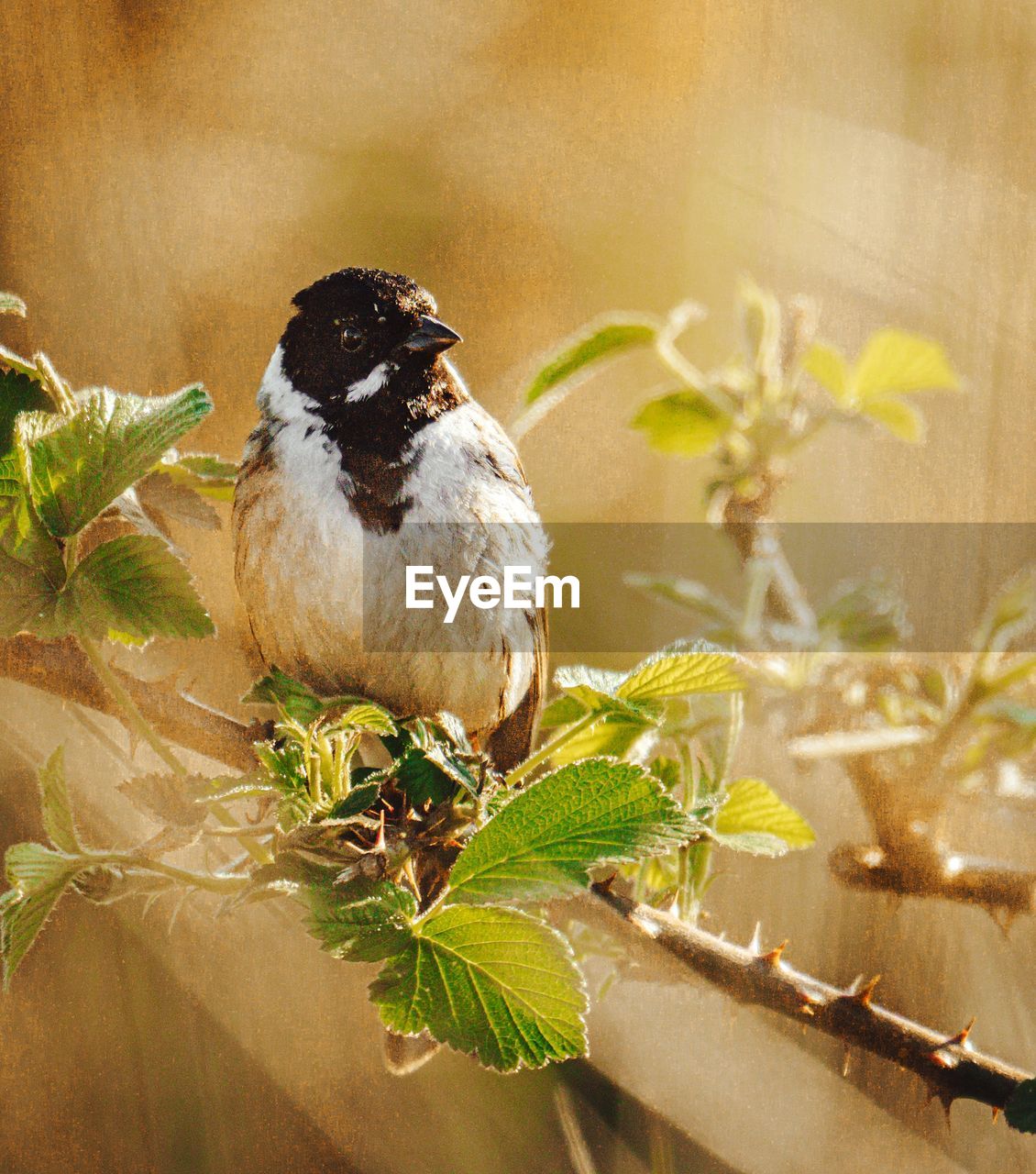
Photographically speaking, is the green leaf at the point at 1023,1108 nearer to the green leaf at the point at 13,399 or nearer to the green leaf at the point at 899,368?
the green leaf at the point at 899,368

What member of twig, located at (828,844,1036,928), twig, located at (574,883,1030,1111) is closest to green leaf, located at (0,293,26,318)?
twig, located at (574,883,1030,1111)

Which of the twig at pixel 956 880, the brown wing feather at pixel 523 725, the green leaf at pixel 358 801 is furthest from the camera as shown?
the brown wing feather at pixel 523 725

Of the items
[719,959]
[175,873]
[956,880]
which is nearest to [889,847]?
[956,880]

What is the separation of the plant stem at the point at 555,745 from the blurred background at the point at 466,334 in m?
0.33

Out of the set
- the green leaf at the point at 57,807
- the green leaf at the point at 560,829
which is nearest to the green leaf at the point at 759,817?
the green leaf at the point at 560,829

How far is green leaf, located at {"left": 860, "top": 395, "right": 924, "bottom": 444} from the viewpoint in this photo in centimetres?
58

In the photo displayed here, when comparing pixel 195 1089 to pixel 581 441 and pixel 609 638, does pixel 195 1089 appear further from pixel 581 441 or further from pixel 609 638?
pixel 581 441

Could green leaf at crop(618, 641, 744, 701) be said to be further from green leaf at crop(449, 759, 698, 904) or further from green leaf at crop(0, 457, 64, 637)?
green leaf at crop(0, 457, 64, 637)

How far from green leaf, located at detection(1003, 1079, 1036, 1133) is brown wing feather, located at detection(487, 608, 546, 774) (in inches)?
16.4

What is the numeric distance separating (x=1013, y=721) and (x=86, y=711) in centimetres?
51

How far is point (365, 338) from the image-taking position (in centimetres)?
68

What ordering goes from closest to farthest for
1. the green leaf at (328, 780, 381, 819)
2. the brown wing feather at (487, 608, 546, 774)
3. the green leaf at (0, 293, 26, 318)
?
1. the green leaf at (328, 780, 381, 819)
2. the green leaf at (0, 293, 26, 318)
3. the brown wing feather at (487, 608, 546, 774)

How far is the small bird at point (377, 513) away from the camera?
2.19 feet

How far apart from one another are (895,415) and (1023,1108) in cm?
35
